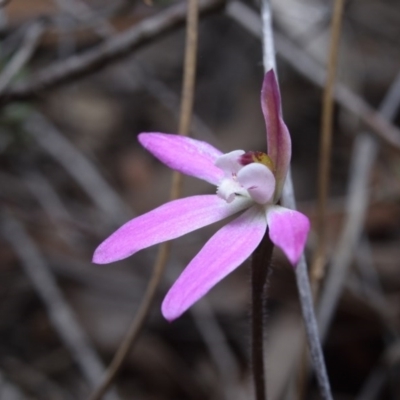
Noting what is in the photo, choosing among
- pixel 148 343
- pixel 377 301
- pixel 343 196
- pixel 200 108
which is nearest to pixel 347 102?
pixel 377 301

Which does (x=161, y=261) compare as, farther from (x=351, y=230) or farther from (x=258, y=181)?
(x=351, y=230)

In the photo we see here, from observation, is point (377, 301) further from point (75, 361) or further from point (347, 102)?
point (75, 361)

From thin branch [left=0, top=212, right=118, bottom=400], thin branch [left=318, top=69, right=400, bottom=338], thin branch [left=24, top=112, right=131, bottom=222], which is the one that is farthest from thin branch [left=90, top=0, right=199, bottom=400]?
thin branch [left=24, top=112, right=131, bottom=222]

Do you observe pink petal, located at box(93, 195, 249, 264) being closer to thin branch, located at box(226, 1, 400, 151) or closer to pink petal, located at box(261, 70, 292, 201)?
pink petal, located at box(261, 70, 292, 201)

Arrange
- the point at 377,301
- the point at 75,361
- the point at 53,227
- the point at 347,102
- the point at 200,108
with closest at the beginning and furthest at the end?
the point at 347,102
the point at 377,301
the point at 75,361
the point at 53,227
the point at 200,108

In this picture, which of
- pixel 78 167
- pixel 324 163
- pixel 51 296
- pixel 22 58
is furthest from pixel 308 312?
pixel 78 167
